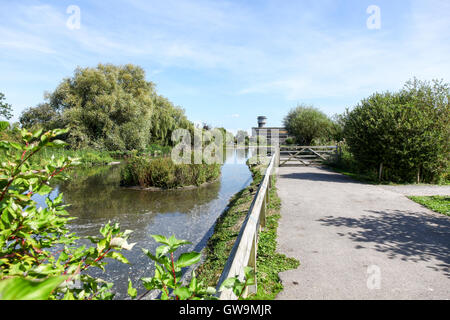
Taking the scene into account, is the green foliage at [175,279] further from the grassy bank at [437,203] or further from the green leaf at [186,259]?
the grassy bank at [437,203]

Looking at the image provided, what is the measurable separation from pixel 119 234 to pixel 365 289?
3.25 m

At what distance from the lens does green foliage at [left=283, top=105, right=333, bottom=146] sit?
35.2m

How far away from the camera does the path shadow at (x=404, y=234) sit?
446 cm

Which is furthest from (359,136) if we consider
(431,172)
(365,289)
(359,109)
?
(365,289)

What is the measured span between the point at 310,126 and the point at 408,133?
25.4 metres

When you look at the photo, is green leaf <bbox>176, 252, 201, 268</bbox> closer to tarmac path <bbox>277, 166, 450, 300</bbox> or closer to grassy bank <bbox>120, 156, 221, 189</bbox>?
tarmac path <bbox>277, 166, 450, 300</bbox>

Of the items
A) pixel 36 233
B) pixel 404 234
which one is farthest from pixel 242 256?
Result: pixel 404 234

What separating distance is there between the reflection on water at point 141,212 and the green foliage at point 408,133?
6875mm

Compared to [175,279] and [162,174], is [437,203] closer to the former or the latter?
[175,279]

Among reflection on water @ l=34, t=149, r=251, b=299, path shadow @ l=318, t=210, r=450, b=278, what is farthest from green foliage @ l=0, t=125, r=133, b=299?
path shadow @ l=318, t=210, r=450, b=278

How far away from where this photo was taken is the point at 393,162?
11.8m

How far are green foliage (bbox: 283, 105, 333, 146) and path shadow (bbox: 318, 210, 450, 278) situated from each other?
28970 mm

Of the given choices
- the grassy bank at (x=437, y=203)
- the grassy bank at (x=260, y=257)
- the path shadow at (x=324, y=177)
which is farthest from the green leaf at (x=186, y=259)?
the path shadow at (x=324, y=177)

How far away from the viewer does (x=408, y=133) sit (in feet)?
36.7
